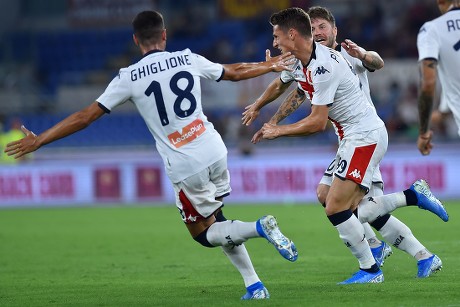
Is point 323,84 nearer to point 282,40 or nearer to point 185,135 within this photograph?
point 282,40

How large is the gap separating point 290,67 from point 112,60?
2304cm

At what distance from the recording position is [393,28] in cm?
2980

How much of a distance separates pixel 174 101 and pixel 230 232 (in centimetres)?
115

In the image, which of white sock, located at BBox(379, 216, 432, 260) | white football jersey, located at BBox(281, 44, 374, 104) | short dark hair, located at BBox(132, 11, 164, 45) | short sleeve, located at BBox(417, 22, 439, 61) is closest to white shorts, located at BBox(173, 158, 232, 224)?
short dark hair, located at BBox(132, 11, 164, 45)

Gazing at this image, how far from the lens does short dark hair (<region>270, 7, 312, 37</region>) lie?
823 centimetres

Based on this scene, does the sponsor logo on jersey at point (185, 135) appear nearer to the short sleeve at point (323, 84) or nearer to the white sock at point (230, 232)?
the white sock at point (230, 232)

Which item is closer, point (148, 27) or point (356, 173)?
point (148, 27)

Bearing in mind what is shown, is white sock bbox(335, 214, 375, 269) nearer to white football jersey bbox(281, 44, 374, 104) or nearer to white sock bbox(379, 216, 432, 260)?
white sock bbox(379, 216, 432, 260)

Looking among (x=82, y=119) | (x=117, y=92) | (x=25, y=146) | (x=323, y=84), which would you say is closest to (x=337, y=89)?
(x=323, y=84)

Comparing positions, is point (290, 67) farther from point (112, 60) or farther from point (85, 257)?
point (112, 60)

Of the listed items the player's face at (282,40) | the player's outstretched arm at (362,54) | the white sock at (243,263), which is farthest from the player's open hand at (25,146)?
the player's outstretched arm at (362,54)

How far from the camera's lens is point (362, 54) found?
28.3 ft

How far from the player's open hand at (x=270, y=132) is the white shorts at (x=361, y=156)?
3.30ft

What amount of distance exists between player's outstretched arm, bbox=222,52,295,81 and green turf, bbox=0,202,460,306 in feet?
6.05
